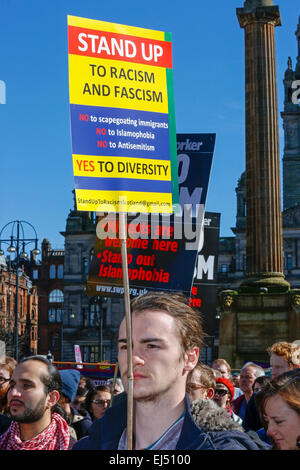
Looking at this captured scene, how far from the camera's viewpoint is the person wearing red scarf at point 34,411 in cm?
422

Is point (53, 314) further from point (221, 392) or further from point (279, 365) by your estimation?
point (279, 365)

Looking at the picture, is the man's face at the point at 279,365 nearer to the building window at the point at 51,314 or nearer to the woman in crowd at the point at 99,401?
the woman in crowd at the point at 99,401

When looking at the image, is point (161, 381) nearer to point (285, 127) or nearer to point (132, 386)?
point (132, 386)

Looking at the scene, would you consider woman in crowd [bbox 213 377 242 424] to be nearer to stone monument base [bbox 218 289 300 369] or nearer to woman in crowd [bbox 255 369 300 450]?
woman in crowd [bbox 255 369 300 450]

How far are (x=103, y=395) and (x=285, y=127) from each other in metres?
79.5

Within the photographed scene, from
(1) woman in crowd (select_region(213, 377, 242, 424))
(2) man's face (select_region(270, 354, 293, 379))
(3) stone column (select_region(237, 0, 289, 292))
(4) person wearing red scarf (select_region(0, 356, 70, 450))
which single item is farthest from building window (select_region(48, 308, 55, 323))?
(4) person wearing red scarf (select_region(0, 356, 70, 450))

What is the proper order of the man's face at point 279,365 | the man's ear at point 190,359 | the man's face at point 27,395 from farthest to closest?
the man's face at point 279,365
the man's face at point 27,395
the man's ear at point 190,359

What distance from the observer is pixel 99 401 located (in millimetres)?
7867

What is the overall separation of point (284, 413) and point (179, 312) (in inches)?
33.5

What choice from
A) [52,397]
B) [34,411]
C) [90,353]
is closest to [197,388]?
[52,397]

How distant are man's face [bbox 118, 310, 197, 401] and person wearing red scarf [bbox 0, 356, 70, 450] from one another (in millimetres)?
1308

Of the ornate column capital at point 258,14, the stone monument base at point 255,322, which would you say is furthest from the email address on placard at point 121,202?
the ornate column capital at point 258,14

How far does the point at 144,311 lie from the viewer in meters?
3.10

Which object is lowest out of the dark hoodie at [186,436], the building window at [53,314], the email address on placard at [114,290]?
the building window at [53,314]
